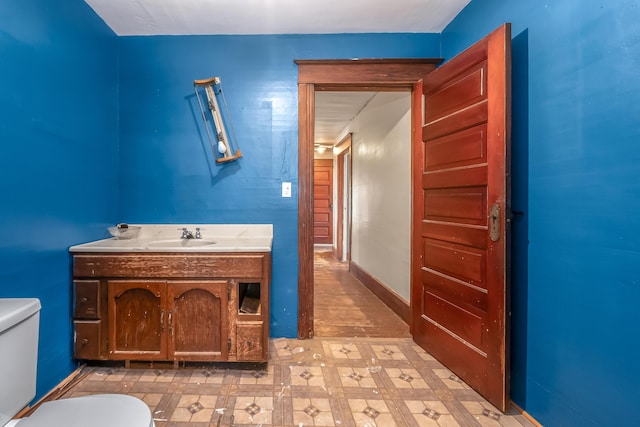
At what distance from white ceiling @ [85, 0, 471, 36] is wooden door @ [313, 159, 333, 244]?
5.31 metres

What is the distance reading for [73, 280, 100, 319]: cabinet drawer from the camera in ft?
5.90

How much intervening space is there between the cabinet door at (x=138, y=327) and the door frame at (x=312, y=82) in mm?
954

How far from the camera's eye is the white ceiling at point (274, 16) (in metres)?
1.94

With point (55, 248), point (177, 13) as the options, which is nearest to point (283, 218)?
point (55, 248)

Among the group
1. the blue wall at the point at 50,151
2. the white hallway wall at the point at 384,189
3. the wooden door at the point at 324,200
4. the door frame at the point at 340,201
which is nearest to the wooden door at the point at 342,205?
the door frame at the point at 340,201

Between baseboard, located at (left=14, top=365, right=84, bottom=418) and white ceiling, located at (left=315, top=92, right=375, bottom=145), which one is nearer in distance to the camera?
baseboard, located at (left=14, top=365, right=84, bottom=418)

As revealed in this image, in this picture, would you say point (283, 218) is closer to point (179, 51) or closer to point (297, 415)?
point (297, 415)

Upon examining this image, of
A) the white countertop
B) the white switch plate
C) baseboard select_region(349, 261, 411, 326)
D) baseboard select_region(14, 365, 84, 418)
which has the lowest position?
baseboard select_region(14, 365, 84, 418)

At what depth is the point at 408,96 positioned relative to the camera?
2787 millimetres

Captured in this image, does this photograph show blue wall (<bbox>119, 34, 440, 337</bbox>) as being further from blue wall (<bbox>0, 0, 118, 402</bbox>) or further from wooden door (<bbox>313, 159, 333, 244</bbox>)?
wooden door (<bbox>313, 159, 333, 244</bbox>)

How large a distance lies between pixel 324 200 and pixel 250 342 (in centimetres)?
600

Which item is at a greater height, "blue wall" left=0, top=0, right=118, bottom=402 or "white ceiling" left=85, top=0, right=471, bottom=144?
"white ceiling" left=85, top=0, right=471, bottom=144

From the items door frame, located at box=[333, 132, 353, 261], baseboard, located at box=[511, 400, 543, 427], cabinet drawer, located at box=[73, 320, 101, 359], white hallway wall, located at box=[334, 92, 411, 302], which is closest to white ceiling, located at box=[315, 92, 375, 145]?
white hallway wall, located at box=[334, 92, 411, 302]

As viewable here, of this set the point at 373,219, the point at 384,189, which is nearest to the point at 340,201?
the point at 373,219
